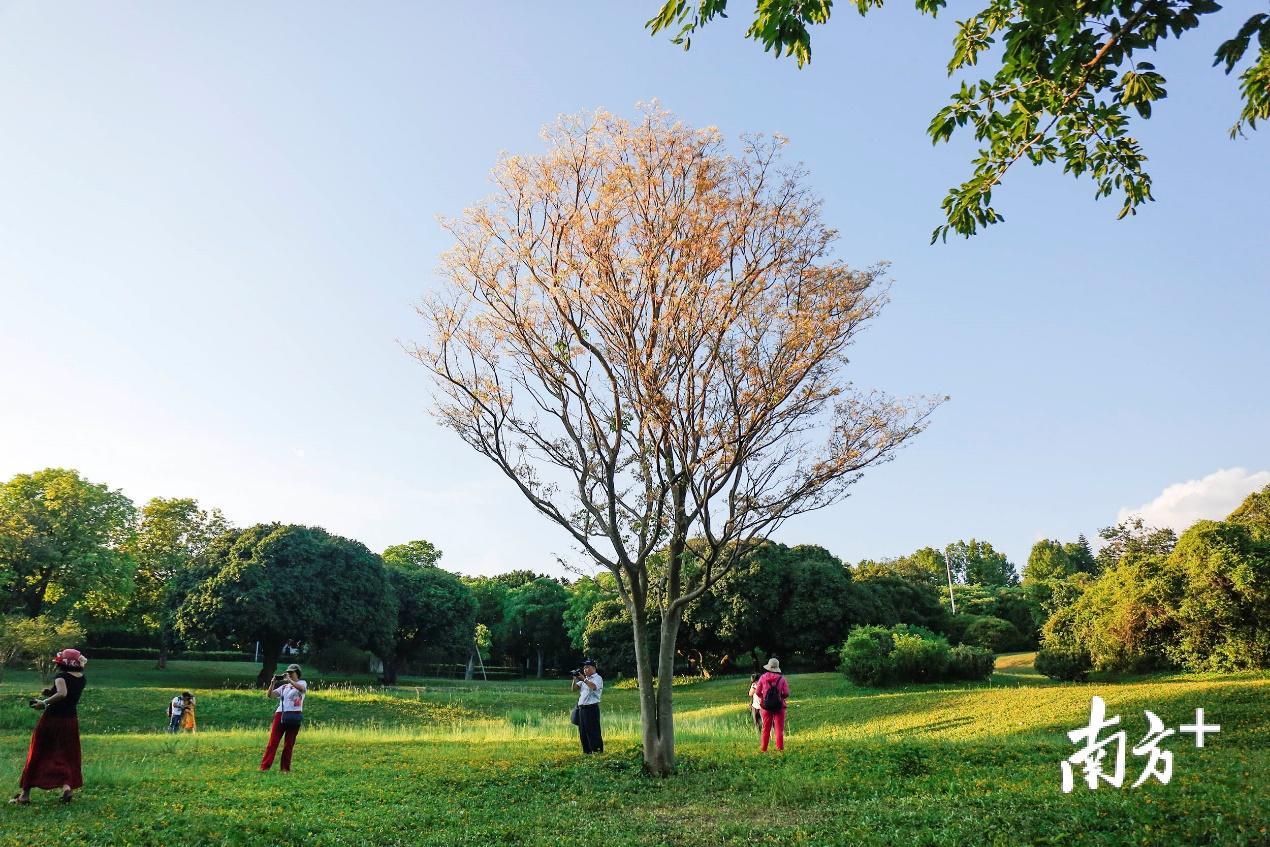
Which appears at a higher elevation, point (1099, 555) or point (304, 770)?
point (1099, 555)

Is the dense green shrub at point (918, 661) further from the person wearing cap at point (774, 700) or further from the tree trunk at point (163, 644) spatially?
the tree trunk at point (163, 644)

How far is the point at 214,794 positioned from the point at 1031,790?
10177mm

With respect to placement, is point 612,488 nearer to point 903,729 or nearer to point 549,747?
point 549,747

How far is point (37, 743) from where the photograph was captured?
9727 millimetres

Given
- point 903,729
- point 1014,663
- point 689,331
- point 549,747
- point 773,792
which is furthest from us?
point 1014,663

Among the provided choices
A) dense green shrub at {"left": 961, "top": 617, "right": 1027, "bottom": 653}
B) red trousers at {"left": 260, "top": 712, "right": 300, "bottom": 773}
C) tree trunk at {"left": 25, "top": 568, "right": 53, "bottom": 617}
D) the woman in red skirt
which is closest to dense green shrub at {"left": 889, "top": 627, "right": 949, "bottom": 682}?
dense green shrub at {"left": 961, "top": 617, "right": 1027, "bottom": 653}

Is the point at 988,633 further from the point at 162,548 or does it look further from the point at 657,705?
the point at 162,548

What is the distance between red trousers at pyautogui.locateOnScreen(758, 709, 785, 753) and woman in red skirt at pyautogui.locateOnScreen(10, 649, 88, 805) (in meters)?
10.3

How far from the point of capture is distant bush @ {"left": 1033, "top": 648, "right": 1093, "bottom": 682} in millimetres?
29844

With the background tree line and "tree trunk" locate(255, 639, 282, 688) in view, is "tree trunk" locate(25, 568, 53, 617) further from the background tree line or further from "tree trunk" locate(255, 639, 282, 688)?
"tree trunk" locate(255, 639, 282, 688)

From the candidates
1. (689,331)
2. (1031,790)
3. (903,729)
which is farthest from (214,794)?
(903,729)

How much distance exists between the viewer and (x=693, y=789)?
10883 mm

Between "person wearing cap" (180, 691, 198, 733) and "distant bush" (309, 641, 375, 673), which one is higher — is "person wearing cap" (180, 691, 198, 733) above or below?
above

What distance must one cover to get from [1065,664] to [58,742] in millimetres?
31560
